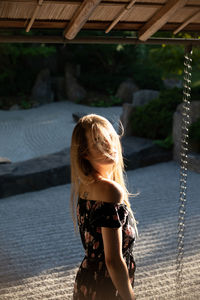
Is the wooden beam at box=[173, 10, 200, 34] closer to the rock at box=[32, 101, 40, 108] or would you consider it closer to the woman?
the woman

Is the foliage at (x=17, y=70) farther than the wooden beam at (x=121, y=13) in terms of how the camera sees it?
Yes

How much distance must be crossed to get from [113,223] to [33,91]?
50.2 ft

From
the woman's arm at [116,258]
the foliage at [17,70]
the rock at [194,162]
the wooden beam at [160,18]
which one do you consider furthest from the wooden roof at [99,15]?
the foliage at [17,70]

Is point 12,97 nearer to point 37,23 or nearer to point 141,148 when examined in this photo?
point 141,148

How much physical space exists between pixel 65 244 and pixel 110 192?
8.97ft

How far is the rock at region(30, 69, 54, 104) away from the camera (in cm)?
1612

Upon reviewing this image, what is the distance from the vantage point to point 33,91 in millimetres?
16375

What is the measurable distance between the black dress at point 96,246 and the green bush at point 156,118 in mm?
6274

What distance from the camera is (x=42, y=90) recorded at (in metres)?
16.2

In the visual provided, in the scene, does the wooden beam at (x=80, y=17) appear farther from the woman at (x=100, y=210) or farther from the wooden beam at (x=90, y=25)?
the woman at (x=100, y=210)

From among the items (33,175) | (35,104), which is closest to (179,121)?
(33,175)

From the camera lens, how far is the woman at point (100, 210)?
157 cm

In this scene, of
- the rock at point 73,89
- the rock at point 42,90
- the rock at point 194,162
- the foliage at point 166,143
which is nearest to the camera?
the rock at point 194,162

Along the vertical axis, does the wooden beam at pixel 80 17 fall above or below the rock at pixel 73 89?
above
